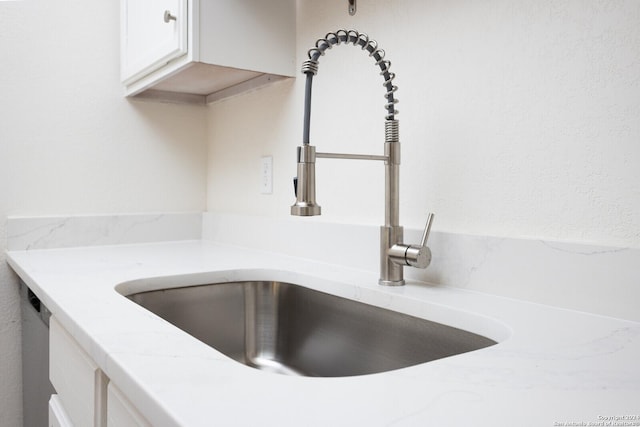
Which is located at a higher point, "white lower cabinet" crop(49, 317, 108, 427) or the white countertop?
the white countertop

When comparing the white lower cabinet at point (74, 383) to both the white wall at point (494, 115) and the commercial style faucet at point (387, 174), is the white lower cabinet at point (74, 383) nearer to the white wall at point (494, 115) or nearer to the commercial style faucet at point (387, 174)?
the commercial style faucet at point (387, 174)

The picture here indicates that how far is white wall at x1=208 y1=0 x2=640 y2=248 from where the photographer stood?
731 mm

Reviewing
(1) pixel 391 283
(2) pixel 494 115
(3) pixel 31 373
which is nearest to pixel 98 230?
(3) pixel 31 373

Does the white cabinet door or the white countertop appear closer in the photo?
the white countertop

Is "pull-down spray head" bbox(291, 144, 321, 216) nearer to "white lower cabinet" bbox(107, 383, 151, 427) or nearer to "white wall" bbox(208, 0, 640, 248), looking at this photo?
"white wall" bbox(208, 0, 640, 248)

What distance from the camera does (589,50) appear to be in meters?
0.75

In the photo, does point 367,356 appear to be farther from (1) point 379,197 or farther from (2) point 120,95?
(2) point 120,95

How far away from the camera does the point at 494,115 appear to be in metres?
0.89

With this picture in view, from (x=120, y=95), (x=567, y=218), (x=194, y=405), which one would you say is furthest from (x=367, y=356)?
(x=120, y=95)

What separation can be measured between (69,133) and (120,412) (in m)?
1.24

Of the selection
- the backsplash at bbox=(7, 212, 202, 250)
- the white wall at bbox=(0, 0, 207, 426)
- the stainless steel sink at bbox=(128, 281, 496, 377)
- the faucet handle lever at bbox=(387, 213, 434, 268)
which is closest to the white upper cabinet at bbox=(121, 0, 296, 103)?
the white wall at bbox=(0, 0, 207, 426)

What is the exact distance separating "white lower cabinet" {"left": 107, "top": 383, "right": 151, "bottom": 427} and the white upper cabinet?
84cm

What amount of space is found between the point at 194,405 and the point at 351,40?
0.67 meters

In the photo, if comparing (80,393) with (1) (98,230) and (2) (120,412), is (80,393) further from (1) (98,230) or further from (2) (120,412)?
(1) (98,230)
